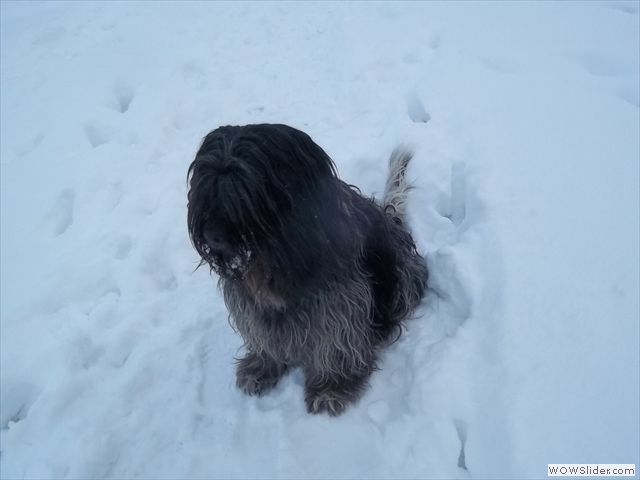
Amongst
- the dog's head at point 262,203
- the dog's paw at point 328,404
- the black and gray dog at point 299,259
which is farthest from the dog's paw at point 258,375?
the dog's head at point 262,203

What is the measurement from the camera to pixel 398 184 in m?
2.99

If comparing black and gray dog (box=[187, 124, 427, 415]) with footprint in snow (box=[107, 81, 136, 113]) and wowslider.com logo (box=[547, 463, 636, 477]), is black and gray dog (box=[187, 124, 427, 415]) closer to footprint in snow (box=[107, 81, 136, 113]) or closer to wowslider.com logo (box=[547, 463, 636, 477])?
wowslider.com logo (box=[547, 463, 636, 477])

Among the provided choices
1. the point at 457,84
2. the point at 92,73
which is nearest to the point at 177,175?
the point at 92,73

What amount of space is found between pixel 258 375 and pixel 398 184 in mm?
1594

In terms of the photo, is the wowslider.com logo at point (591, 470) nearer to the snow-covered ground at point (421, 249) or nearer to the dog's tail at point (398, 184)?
the snow-covered ground at point (421, 249)

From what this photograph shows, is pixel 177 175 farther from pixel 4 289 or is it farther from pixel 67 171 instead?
pixel 4 289

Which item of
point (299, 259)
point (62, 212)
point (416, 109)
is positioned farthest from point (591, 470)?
point (62, 212)

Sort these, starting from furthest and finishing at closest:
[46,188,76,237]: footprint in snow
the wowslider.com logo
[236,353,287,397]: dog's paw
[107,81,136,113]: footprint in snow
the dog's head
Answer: [107,81,136,113]: footprint in snow → [46,188,76,237]: footprint in snow → [236,353,287,397]: dog's paw → the wowslider.com logo → the dog's head

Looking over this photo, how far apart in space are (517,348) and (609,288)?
1.88 ft

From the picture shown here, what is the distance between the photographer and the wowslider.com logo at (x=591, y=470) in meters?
1.73

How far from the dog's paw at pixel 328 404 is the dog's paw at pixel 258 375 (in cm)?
30

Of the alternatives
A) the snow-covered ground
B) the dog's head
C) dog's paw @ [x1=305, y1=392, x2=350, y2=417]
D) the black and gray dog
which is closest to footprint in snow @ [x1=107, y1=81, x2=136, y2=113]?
the snow-covered ground

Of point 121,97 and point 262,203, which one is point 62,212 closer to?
point 121,97

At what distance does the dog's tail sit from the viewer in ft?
9.56
